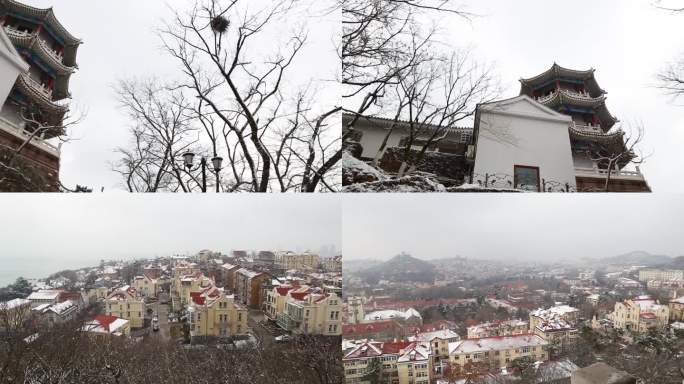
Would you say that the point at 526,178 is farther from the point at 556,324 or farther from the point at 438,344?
the point at 438,344

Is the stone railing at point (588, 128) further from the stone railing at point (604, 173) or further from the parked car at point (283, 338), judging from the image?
the parked car at point (283, 338)

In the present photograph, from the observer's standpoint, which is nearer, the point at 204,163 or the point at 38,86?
the point at 38,86

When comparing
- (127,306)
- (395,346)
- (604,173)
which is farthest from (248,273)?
(604,173)

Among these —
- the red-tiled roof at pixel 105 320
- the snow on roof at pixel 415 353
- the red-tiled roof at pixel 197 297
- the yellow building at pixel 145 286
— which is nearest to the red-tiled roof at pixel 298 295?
the red-tiled roof at pixel 197 297

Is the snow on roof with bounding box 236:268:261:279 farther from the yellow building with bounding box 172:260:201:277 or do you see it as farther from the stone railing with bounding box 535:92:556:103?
the stone railing with bounding box 535:92:556:103

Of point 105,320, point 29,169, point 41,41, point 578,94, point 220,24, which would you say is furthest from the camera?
point 220,24

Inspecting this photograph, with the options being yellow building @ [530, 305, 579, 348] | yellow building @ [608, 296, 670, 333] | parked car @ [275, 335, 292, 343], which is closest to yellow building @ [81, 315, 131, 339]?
parked car @ [275, 335, 292, 343]
